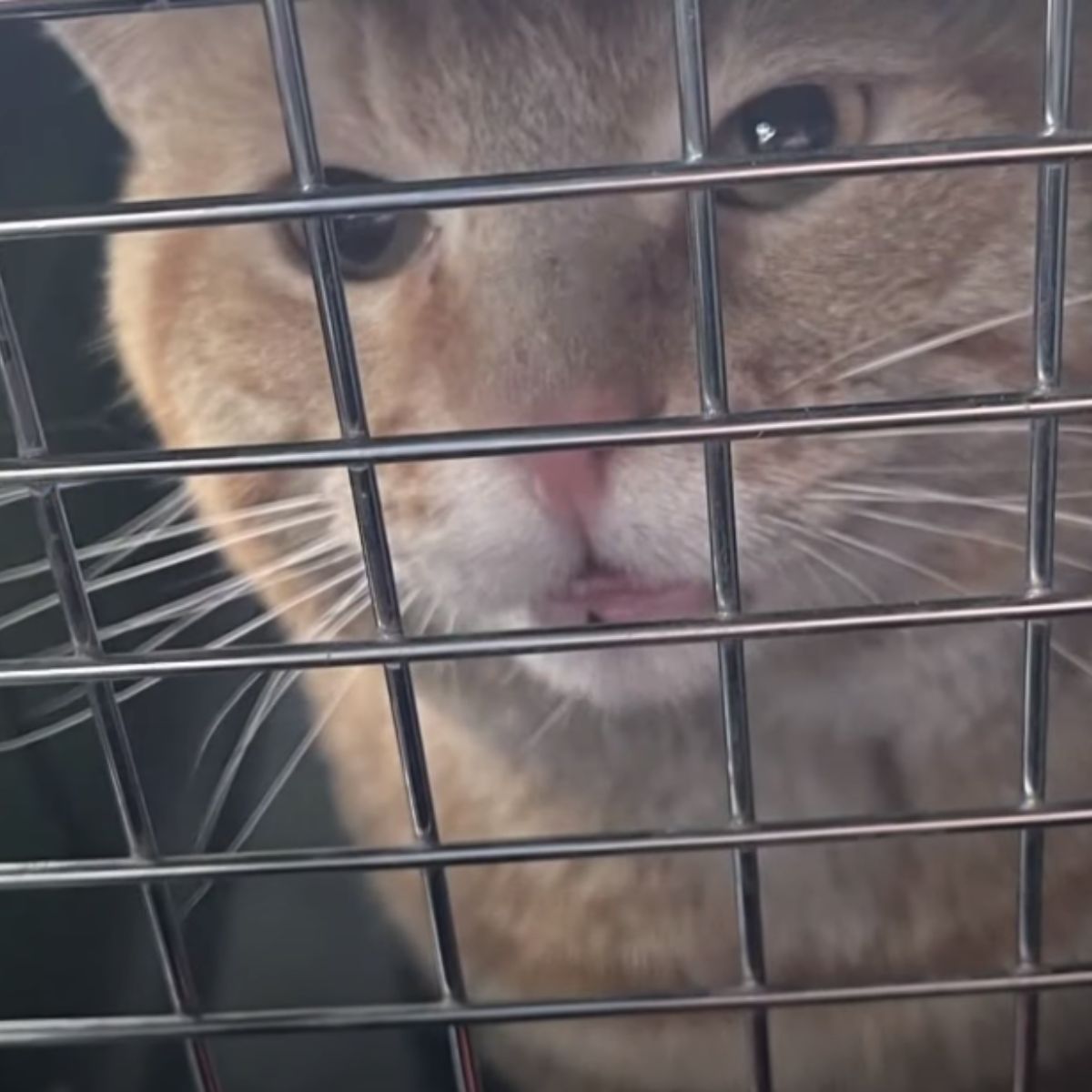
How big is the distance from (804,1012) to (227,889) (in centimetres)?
30

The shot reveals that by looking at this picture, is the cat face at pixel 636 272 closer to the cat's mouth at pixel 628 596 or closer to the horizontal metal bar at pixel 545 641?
the cat's mouth at pixel 628 596

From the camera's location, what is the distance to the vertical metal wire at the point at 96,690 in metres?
0.55

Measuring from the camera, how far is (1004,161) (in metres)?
0.48

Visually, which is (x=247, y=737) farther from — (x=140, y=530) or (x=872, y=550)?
(x=872, y=550)

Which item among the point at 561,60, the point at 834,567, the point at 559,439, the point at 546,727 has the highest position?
the point at 561,60

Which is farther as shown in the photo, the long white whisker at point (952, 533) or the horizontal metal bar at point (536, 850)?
the long white whisker at point (952, 533)

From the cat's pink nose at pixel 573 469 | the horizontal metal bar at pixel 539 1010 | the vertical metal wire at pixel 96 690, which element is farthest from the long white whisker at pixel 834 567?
the vertical metal wire at pixel 96 690

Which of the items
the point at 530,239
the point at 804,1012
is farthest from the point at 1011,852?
the point at 530,239

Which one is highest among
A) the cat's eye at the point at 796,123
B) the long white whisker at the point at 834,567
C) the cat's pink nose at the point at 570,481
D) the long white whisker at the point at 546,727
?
the cat's eye at the point at 796,123

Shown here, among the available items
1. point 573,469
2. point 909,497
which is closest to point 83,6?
point 573,469

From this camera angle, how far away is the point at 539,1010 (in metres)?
0.62

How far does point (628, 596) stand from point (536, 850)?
0.19 metres

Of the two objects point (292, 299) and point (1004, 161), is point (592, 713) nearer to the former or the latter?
point (292, 299)

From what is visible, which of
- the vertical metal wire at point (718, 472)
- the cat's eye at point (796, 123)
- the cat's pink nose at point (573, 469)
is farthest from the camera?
the cat's eye at point (796, 123)
